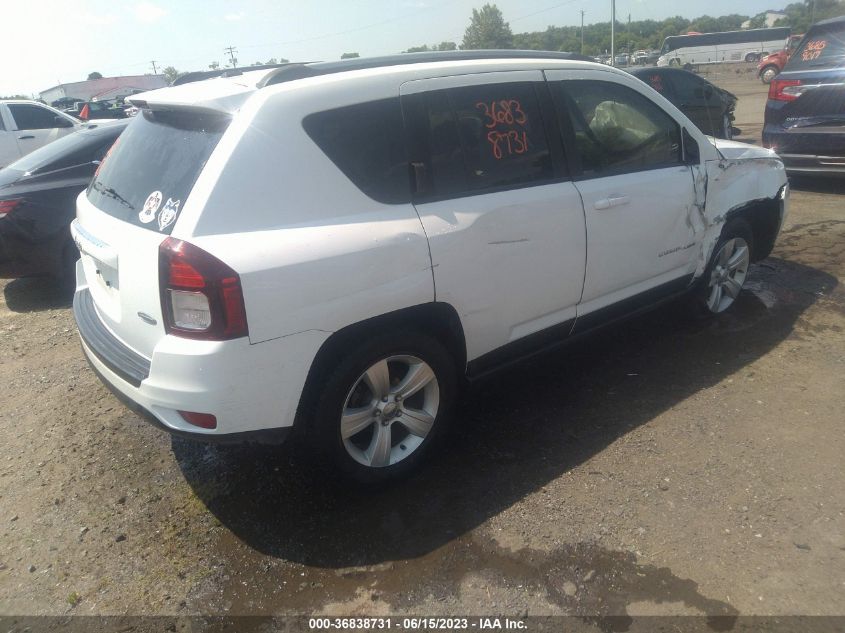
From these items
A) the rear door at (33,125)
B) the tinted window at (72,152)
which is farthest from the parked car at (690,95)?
the rear door at (33,125)

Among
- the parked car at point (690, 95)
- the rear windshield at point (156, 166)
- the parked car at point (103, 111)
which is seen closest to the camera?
the rear windshield at point (156, 166)

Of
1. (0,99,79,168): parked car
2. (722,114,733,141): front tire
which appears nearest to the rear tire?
(722,114,733,141): front tire

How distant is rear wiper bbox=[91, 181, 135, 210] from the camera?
2897 millimetres

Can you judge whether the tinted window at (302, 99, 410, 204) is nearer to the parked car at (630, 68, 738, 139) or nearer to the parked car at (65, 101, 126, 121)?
the parked car at (630, 68, 738, 139)

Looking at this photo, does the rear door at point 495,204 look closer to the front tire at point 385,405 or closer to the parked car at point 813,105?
the front tire at point 385,405

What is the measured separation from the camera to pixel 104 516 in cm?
304

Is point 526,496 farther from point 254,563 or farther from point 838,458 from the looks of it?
point 838,458

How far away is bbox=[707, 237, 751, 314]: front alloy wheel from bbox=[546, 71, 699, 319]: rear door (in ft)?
1.67

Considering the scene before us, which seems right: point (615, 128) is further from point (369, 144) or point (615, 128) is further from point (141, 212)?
point (141, 212)

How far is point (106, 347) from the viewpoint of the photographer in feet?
9.61

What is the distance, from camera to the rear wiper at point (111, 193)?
9.51 ft

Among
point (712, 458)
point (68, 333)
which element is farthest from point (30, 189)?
point (712, 458)

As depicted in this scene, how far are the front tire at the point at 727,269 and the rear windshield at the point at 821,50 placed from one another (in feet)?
13.0

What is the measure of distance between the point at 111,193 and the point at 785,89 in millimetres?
7609
